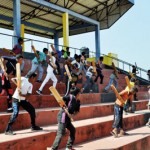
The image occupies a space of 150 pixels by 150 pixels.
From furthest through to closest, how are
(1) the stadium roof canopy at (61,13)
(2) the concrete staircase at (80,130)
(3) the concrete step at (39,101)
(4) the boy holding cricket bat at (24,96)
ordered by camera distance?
1. (1) the stadium roof canopy at (61,13)
2. (3) the concrete step at (39,101)
3. (4) the boy holding cricket bat at (24,96)
4. (2) the concrete staircase at (80,130)

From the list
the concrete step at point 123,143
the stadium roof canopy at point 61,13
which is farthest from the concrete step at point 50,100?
the stadium roof canopy at point 61,13

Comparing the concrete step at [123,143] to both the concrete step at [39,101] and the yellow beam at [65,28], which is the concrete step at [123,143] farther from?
the yellow beam at [65,28]

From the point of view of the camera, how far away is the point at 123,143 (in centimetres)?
657

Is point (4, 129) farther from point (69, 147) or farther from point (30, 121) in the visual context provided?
point (69, 147)

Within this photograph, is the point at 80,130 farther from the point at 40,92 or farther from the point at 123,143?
the point at 40,92

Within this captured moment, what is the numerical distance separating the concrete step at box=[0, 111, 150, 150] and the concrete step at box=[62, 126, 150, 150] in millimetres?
230

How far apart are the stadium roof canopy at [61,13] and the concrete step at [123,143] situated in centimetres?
1199

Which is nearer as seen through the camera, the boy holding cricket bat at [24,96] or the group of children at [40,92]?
the group of children at [40,92]

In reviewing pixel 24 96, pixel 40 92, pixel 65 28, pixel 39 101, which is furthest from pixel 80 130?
pixel 65 28

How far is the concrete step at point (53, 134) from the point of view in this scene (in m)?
5.01

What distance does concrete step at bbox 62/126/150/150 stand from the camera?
6.13 metres

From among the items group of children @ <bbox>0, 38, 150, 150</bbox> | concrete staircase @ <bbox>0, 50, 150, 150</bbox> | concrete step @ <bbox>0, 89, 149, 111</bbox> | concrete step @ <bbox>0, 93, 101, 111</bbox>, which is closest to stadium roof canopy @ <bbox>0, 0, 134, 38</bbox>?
concrete step @ <bbox>0, 89, 149, 111</bbox>

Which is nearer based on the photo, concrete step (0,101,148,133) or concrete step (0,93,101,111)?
concrete step (0,101,148,133)

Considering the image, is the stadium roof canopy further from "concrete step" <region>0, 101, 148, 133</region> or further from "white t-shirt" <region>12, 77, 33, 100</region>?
"white t-shirt" <region>12, 77, 33, 100</region>
